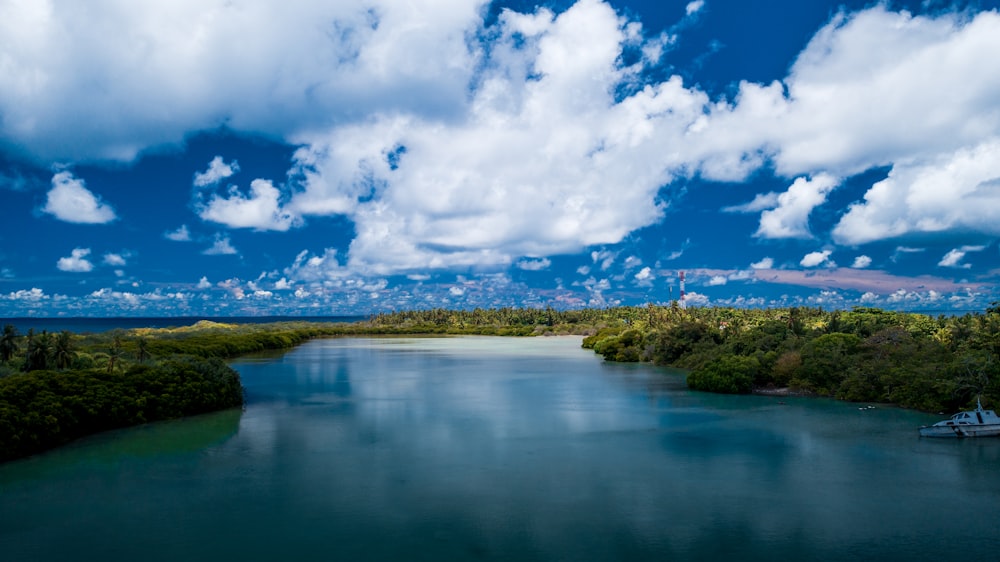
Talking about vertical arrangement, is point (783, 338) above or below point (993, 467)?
above

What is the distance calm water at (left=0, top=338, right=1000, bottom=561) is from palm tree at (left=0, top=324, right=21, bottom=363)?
18.4 m

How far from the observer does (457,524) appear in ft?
78.1

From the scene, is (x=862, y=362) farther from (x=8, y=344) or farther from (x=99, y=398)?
(x=8, y=344)

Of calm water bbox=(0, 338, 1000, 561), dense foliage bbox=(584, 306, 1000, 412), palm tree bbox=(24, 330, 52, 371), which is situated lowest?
calm water bbox=(0, 338, 1000, 561)

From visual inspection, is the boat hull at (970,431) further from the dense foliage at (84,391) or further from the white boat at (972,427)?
the dense foliage at (84,391)

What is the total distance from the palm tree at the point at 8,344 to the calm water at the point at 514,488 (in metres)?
18.4

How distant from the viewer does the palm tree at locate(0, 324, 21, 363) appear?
49938 millimetres

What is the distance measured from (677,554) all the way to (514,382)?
50.1 meters

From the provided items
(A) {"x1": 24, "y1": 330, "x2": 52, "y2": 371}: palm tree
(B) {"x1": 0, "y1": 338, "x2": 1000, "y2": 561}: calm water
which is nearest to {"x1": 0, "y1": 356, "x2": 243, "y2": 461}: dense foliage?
(B) {"x1": 0, "y1": 338, "x2": 1000, "y2": 561}: calm water

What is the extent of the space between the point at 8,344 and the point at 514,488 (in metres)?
44.4

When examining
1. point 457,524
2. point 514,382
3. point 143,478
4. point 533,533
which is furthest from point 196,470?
point 514,382

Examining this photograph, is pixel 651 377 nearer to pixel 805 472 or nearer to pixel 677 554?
pixel 805 472

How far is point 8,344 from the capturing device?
166 feet

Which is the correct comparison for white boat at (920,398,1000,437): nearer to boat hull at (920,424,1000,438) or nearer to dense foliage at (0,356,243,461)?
boat hull at (920,424,1000,438)
